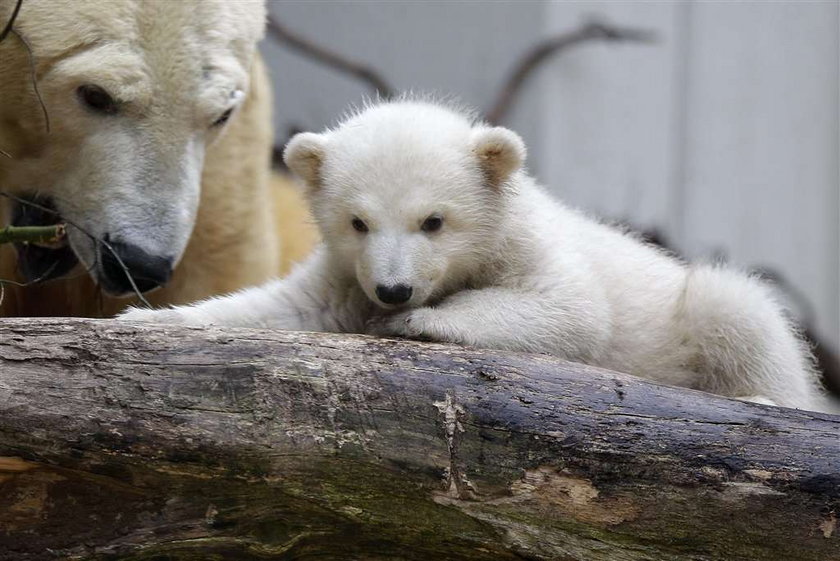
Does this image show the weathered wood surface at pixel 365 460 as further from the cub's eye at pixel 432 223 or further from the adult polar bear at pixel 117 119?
the adult polar bear at pixel 117 119

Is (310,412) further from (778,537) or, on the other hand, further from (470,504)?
(778,537)

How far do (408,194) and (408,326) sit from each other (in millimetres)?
382

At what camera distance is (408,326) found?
3023 millimetres

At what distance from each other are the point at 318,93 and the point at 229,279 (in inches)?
150

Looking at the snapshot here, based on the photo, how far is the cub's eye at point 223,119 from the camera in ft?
13.5

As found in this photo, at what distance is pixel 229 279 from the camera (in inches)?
191

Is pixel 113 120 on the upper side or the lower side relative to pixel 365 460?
upper

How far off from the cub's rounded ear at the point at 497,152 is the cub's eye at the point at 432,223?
0.79 ft


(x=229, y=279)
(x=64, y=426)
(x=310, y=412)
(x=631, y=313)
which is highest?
(x=631, y=313)

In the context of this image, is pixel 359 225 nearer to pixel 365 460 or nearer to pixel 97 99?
pixel 365 460

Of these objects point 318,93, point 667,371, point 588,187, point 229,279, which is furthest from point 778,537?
point 318,93

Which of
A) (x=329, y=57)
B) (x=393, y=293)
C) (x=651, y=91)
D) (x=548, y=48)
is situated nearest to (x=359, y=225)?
(x=393, y=293)

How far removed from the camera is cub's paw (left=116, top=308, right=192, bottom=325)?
307 centimetres

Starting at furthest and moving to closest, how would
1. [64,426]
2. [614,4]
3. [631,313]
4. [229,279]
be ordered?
[614,4], [229,279], [631,313], [64,426]
